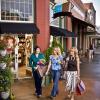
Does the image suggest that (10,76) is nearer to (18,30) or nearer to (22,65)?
(18,30)

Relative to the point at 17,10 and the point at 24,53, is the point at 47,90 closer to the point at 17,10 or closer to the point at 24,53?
the point at 17,10

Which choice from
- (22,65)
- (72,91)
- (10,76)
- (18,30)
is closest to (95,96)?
(72,91)

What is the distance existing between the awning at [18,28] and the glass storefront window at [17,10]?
1.26 feet

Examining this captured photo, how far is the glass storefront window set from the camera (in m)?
16.2

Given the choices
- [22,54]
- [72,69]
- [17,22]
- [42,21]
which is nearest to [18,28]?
[17,22]

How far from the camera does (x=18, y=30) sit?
52.1 feet

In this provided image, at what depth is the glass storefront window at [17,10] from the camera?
1620cm

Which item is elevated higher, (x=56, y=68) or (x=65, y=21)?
(x=65, y=21)

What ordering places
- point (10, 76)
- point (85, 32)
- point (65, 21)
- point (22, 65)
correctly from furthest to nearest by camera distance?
1. point (85, 32)
2. point (65, 21)
3. point (22, 65)
4. point (10, 76)

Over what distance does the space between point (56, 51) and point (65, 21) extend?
41.4ft

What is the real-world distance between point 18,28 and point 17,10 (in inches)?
44.7

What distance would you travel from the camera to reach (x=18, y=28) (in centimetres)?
1598

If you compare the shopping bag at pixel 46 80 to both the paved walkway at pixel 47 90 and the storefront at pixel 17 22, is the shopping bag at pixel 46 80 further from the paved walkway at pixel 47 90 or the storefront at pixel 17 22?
the storefront at pixel 17 22

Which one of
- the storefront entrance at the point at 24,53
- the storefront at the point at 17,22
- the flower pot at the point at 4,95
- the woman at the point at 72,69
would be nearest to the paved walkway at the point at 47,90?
the woman at the point at 72,69
